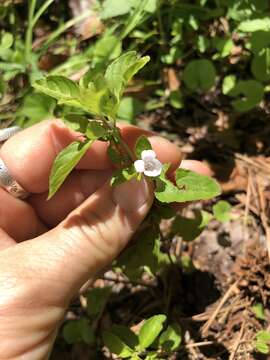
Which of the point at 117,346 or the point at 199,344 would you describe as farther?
the point at 199,344

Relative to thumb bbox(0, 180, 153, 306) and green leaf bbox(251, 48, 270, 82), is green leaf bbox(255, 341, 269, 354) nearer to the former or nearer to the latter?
thumb bbox(0, 180, 153, 306)

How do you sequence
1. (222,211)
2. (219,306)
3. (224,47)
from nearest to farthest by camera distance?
(219,306) → (222,211) → (224,47)

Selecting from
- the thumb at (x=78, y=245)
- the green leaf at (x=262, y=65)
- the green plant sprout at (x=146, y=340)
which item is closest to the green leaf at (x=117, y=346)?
the green plant sprout at (x=146, y=340)

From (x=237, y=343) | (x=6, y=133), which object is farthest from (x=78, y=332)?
(x=6, y=133)

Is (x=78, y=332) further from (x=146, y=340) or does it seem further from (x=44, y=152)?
(x=44, y=152)

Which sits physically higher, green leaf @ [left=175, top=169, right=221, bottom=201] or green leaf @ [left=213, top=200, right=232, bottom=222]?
green leaf @ [left=175, top=169, right=221, bottom=201]

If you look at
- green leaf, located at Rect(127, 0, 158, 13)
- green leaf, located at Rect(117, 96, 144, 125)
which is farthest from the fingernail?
green leaf, located at Rect(127, 0, 158, 13)

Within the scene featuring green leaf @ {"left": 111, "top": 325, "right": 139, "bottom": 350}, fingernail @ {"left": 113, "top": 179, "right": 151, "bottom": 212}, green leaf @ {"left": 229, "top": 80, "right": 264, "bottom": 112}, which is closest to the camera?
fingernail @ {"left": 113, "top": 179, "right": 151, "bottom": 212}
